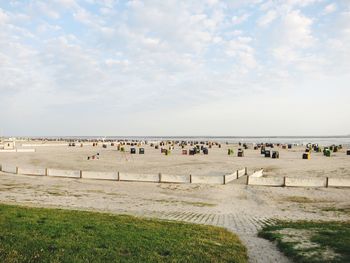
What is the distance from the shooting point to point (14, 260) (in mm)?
7680

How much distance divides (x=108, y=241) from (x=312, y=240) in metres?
6.19

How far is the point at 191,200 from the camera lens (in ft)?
73.0

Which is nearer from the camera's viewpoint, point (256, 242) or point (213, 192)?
point (256, 242)

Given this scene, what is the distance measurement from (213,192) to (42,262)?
1839 cm

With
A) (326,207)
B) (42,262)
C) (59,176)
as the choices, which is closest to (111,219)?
(42,262)

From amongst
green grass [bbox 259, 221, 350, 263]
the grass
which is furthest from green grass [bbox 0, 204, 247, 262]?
the grass

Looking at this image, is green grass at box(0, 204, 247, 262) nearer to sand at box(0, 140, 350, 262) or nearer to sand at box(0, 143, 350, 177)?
sand at box(0, 140, 350, 262)

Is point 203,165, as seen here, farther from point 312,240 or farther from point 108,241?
point 108,241

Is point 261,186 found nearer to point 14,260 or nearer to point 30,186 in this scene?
point 30,186

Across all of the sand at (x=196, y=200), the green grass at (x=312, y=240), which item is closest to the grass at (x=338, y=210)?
the sand at (x=196, y=200)

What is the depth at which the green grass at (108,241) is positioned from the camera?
327 inches

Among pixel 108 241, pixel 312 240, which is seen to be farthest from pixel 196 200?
pixel 108 241

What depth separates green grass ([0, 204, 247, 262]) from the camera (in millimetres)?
8312

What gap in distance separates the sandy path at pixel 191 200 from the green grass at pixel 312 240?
587mm
